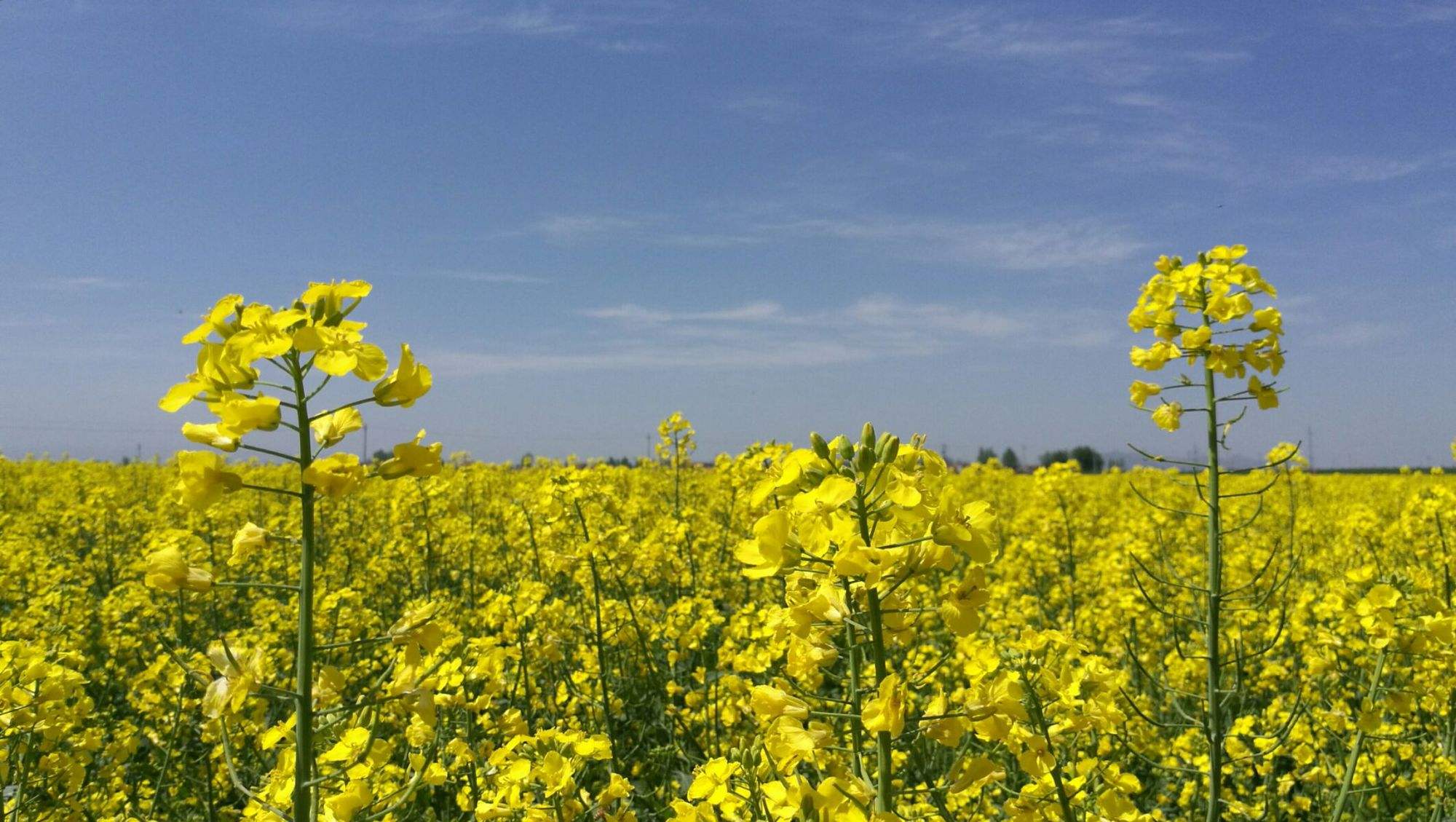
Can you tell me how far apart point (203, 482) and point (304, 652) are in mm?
384

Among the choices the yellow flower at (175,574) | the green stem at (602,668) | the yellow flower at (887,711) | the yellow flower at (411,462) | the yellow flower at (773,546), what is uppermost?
the yellow flower at (411,462)

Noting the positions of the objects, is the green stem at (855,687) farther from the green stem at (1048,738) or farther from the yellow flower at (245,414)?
the yellow flower at (245,414)

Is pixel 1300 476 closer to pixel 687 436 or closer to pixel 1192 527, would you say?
pixel 1192 527

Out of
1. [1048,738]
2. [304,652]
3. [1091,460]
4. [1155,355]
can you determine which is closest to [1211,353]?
[1155,355]

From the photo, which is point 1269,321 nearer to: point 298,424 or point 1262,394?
point 1262,394

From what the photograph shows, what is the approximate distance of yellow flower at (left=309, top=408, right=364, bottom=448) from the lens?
1.55 meters

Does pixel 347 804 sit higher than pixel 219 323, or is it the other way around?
pixel 219 323

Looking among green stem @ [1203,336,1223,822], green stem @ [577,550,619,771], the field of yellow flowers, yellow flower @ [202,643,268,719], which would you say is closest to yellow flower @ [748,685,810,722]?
the field of yellow flowers

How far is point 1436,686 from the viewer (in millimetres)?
3600

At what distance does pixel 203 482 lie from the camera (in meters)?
1.58

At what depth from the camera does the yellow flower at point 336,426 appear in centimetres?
155

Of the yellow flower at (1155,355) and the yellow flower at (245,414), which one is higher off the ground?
the yellow flower at (1155,355)

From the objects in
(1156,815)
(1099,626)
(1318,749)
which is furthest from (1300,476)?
(1156,815)

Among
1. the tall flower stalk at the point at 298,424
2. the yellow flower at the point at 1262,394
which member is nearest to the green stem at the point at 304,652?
the tall flower stalk at the point at 298,424
